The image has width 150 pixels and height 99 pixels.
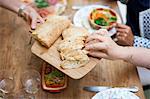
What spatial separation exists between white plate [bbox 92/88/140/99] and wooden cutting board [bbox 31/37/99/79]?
0.33ft

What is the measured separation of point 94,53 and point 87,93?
149 mm

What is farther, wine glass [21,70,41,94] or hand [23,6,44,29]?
hand [23,6,44,29]

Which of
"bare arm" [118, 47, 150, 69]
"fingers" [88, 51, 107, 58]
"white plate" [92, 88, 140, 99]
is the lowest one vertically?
"white plate" [92, 88, 140, 99]

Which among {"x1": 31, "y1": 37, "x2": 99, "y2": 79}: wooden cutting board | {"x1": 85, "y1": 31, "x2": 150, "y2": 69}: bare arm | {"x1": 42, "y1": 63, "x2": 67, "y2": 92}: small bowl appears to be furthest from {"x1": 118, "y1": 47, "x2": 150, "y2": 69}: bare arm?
{"x1": 42, "y1": 63, "x2": 67, "y2": 92}: small bowl

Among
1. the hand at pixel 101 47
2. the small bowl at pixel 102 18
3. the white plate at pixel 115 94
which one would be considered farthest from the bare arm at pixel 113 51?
the small bowl at pixel 102 18

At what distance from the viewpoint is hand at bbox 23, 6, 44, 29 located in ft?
4.32

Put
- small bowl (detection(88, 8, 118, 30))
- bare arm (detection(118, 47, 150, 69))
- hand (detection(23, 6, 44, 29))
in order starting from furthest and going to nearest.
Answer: small bowl (detection(88, 8, 118, 30))
hand (detection(23, 6, 44, 29))
bare arm (detection(118, 47, 150, 69))

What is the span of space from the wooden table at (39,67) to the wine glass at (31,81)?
0.06 ft

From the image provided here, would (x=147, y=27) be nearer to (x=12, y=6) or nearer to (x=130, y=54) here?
(x=130, y=54)

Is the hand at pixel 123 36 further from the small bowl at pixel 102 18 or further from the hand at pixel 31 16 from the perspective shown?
the hand at pixel 31 16

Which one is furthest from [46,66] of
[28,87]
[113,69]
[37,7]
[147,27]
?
[147,27]

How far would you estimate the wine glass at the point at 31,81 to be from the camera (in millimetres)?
1149

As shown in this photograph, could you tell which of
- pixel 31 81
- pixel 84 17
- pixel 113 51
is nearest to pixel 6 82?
pixel 31 81

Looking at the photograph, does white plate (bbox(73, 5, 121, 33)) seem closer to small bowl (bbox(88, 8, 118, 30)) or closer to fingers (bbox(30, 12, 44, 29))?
small bowl (bbox(88, 8, 118, 30))
